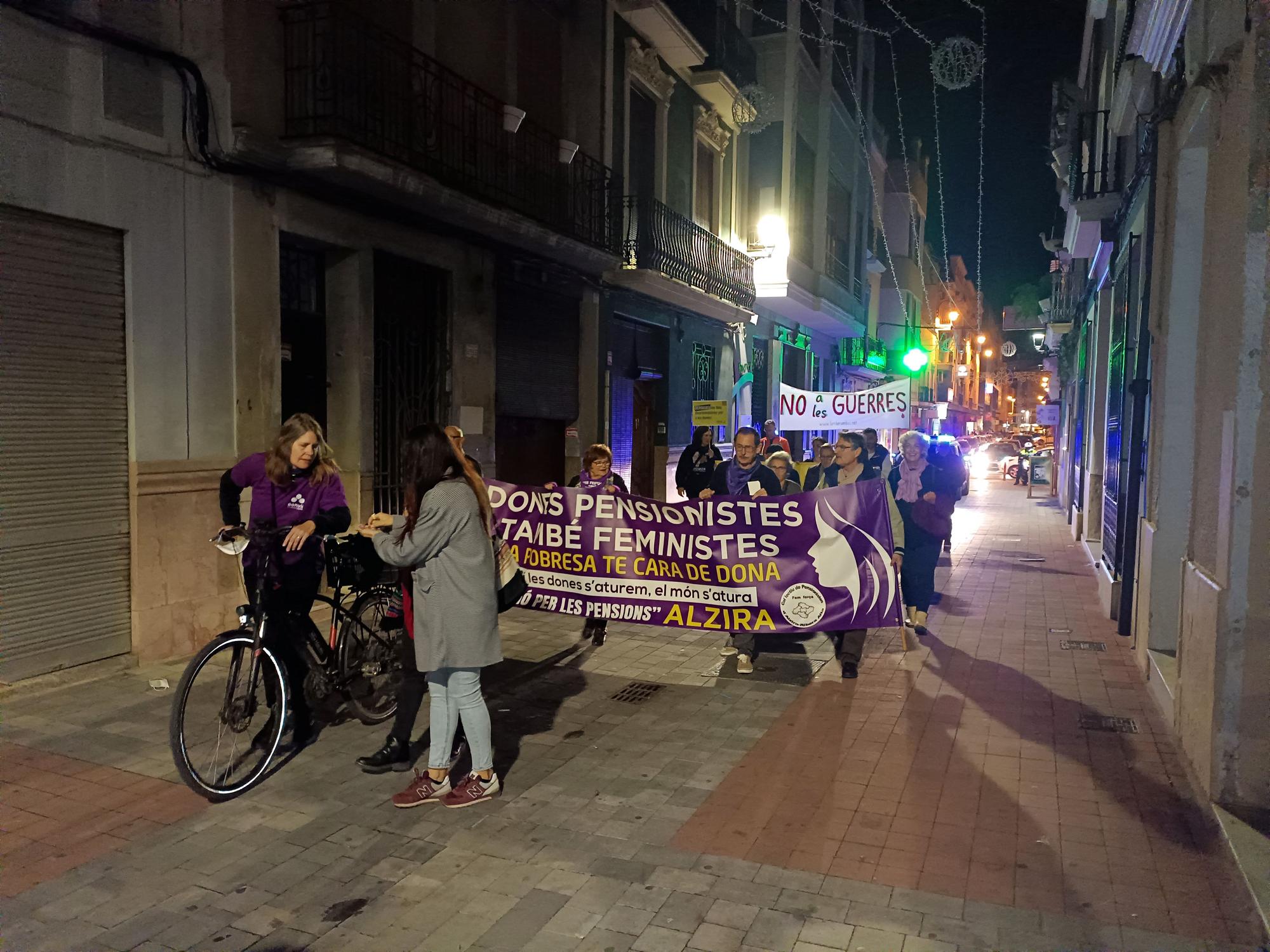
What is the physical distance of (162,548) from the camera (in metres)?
7.27

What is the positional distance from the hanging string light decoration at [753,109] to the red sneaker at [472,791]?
16.6 m

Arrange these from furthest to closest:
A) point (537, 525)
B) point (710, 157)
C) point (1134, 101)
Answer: point (710, 157) < point (1134, 101) < point (537, 525)

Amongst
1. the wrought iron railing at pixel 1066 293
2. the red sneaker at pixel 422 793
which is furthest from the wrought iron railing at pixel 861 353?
the red sneaker at pixel 422 793

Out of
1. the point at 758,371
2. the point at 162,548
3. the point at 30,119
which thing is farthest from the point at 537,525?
the point at 758,371

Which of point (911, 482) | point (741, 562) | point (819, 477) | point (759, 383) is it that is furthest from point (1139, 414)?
point (759, 383)

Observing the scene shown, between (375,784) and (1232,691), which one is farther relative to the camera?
(375,784)

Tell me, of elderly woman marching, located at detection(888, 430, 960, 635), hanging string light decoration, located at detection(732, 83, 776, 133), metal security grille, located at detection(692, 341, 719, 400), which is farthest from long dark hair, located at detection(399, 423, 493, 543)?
hanging string light decoration, located at detection(732, 83, 776, 133)

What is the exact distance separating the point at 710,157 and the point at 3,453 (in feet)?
50.2

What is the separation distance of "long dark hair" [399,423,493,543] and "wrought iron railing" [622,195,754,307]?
35.1 ft

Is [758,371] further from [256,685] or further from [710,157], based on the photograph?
[256,685]

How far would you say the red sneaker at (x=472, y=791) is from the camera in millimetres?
4652

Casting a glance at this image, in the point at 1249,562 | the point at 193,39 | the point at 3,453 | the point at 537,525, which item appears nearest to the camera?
the point at 1249,562

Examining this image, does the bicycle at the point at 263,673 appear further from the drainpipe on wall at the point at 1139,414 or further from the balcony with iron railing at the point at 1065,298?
the balcony with iron railing at the point at 1065,298

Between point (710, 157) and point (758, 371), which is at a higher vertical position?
point (710, 157)
